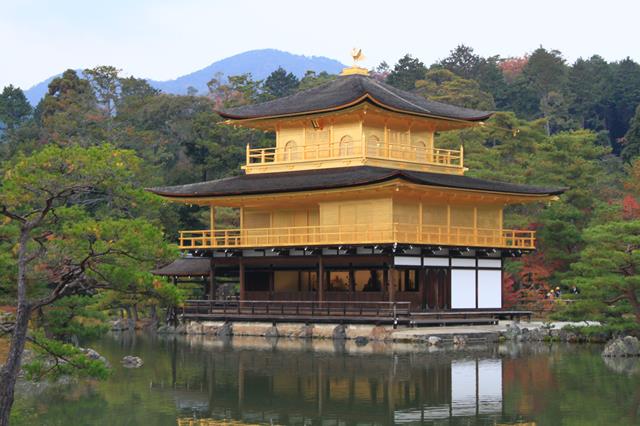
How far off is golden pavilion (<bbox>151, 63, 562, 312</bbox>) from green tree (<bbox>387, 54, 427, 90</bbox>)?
47.5m

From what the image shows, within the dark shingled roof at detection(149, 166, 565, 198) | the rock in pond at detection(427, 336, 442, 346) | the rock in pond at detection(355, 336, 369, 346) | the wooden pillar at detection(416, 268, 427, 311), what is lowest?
the rock in pond at detection(355, 336, 369, 346)

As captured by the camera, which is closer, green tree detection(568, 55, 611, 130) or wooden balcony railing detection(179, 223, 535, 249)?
wooden balcony railing detection(179, 223, 535, 249)

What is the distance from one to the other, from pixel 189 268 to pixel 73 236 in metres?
32.4

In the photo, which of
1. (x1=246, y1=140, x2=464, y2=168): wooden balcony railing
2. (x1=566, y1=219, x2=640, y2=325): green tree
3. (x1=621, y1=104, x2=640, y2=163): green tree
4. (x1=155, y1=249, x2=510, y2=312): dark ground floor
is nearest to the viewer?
(x1=566, y1=219, x2=640, y2=325): green tree

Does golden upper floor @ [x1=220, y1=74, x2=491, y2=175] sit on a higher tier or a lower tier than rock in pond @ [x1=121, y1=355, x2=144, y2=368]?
higher

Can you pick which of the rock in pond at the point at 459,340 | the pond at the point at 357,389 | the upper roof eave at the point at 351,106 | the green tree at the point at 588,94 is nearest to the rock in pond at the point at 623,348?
the pond at the point at 357,389

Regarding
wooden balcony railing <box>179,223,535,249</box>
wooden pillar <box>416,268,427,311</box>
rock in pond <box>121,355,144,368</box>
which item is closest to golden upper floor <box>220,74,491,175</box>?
wooden balcony railing <box>179,223,535,249</box>

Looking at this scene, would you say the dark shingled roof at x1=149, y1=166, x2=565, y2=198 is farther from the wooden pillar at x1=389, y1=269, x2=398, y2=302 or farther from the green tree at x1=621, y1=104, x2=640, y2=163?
the green tree at x1=621, y1=104, x2=640, y2=163

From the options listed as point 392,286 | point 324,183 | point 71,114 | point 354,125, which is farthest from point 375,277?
point 71,114

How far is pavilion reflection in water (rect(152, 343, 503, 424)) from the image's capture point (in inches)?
907

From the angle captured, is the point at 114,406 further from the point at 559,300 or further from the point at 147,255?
the point at 559,300

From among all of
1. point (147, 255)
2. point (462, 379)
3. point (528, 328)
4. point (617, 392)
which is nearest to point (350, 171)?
point (528, 328)

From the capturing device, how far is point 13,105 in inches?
3740

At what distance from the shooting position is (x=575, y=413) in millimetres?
22844
